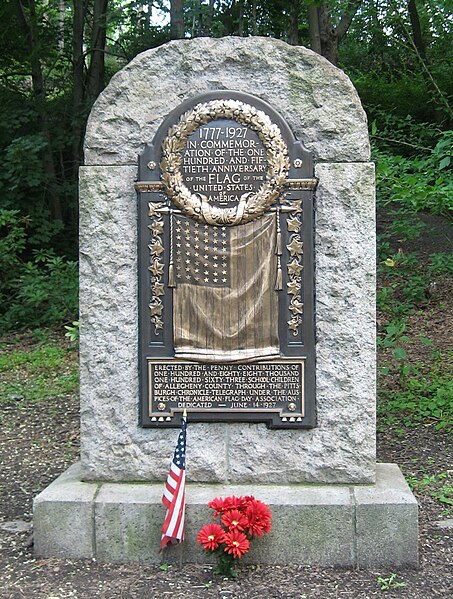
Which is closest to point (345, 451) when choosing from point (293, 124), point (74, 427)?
point (293, 124)

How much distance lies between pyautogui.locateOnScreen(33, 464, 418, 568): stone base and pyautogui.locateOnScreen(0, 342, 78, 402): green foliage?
3303mm

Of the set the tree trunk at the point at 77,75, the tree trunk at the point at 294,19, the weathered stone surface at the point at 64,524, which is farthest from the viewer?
the tree trunk at the point at 294,19

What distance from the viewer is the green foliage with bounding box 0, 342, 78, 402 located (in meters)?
7.08

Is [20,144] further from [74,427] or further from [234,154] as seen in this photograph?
[234,154]

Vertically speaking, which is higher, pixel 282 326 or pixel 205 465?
pixel 282 326

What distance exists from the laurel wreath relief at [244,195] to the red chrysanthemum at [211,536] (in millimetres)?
1480

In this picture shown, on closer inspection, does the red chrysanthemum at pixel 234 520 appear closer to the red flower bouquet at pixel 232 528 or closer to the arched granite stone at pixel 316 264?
the red flower bouquet at pixel 232 528

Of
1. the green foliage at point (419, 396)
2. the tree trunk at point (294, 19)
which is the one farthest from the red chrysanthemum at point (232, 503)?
the tree trunk at point (294, 19)

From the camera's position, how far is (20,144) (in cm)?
1023

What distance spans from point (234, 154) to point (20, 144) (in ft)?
23.6

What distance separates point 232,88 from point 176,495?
6.71 feet

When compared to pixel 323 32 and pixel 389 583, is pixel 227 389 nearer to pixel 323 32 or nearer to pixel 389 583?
pixel 389 583

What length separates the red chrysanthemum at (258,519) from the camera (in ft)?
11.3

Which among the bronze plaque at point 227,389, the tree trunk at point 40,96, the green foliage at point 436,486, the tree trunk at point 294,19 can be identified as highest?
the tree trunk at point 294,19
